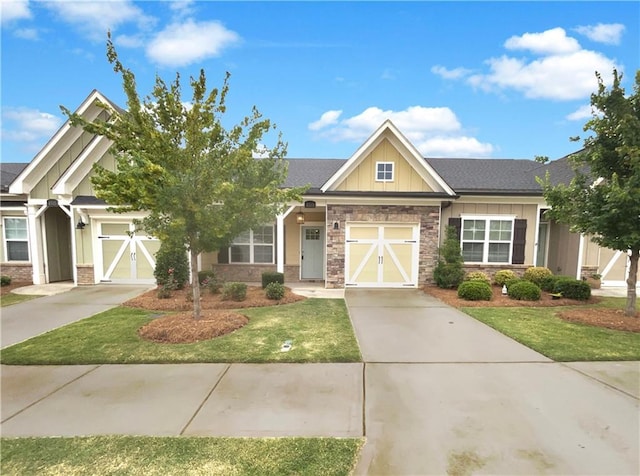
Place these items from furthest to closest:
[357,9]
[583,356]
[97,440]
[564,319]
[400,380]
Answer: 1. [357,9]
2. [564,319]
3. [583,356]
4. [400,380]
5. [97,440]

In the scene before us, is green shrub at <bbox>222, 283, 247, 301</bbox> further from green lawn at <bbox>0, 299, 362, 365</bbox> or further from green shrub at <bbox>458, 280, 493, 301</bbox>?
green shrub at <bbox>458, 280, 493, 301</bbox>

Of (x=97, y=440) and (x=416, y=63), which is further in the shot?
(x=416, y=63)

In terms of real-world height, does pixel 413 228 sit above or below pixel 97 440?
above

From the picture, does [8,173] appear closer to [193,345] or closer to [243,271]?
[243,271]

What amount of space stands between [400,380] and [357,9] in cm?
996

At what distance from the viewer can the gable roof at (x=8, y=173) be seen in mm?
12147

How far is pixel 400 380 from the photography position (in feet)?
14.6

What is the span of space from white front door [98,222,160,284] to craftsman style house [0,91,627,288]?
4cm

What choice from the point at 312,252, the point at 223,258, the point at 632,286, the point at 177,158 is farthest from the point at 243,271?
the point at 632,286

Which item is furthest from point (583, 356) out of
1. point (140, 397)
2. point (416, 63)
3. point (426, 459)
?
point (416, 63)

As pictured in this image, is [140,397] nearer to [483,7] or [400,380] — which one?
[400,380]

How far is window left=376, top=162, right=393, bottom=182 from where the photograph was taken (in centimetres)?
1142

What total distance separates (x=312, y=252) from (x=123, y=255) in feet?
23.2

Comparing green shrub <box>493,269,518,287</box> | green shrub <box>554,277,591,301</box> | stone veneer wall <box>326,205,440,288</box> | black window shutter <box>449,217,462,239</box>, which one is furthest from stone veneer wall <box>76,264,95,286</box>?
green shrub <box>554,277,591,301</box>
